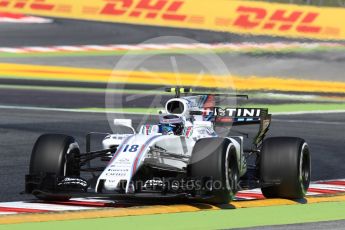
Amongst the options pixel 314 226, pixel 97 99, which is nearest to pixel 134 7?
pixel 97 99

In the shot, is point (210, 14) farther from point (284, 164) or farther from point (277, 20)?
point (284, 164)

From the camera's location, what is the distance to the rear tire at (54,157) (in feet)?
38.8

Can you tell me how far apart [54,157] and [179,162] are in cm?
150

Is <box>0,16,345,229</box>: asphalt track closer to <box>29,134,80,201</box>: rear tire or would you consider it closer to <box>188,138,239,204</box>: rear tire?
<box>29,134,80,201</box>: rear tire

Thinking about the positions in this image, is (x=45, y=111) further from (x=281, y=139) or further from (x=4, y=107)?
(x=281, y=139)

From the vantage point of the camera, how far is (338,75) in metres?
30.9

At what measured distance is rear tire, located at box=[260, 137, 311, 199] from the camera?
12.1m

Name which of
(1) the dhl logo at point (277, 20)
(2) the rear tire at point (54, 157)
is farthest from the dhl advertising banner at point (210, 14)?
(2) the rear tire at point (54, 157)

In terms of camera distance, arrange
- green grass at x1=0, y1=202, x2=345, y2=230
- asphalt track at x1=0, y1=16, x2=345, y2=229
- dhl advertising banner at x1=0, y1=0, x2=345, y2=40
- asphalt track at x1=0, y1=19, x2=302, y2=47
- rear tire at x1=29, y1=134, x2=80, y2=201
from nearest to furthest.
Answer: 1. green grass at x1=0, y1=202, x2=345, y2=230
2. rear tire at x1=29, y1=134, x2=80, y2=201
3. asphalt track at x1=0, y1=16, x2=345, y2=229
4. dhl advertising banner at x1=0, y1=0, x2=345, y2=40
5. asphalt track at x1=0, y1=19, x2=302, y2=47

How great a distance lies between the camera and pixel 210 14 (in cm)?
3569

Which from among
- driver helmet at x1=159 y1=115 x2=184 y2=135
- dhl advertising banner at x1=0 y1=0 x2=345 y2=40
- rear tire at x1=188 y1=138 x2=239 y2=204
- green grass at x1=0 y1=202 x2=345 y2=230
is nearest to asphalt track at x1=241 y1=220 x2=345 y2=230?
green grass at x1=0 y1=202 x2=345 y2=230

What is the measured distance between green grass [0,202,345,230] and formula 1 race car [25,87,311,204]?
30 centimetres

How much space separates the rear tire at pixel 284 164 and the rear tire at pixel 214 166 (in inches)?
30.8

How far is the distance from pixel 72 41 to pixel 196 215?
2525cm
